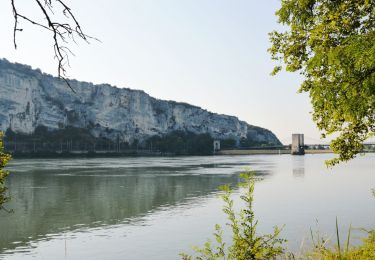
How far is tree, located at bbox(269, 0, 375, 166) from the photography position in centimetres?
859

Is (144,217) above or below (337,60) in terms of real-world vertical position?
below

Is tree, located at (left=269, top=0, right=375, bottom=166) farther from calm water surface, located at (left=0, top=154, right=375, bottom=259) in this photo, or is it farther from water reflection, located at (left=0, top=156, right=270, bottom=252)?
water reflection, located at (left=0, top=156, right=270, bottom=252)

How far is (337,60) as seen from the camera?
8586mm

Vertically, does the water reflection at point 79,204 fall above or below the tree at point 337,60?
below

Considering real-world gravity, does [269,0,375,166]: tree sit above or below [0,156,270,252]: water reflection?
above

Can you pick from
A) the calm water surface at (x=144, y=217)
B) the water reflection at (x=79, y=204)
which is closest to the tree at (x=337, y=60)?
the calm water surface at (x=144, y=217)

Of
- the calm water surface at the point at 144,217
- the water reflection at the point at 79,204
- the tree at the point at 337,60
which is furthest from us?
the water reflection at the point at 79,204

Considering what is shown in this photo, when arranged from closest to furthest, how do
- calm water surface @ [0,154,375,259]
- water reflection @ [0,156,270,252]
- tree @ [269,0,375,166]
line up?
1. tree @ [269,0,375,166]
2. calm water surface @ [0,154,375,259]
3. water reflection @ [0,156,270,252]

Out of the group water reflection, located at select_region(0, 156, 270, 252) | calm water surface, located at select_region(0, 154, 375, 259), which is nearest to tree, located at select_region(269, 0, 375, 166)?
calm water surface, located at select_region(0, 154, 375, 259)

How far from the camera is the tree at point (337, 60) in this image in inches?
338

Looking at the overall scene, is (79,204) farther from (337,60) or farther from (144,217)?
(337,60)

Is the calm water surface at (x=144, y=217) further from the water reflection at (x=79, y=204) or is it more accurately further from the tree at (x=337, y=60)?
the tree at (x=337, y=60)

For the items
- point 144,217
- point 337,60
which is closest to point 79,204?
point 144,217

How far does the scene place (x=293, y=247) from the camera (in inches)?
923
